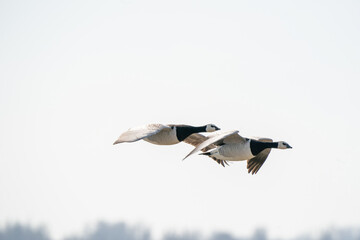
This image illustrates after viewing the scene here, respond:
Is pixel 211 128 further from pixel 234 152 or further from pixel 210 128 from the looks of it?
pixel 234 152

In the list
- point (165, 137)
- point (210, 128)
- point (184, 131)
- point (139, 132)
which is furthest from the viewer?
point (210, 128)

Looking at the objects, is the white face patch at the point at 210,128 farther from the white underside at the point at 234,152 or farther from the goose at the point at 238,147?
the white underside at the point at 234,152

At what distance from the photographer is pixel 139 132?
19453mm

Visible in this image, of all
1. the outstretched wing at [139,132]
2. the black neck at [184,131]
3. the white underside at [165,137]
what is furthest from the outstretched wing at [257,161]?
the outstretched wing at [139,132]

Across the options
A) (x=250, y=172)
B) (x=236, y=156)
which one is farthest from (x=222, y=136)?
Answer: (x=250, y=172)

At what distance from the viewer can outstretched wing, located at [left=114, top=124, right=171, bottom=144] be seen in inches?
744

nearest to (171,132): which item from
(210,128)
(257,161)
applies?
(210,128)

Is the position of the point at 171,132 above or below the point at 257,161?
above

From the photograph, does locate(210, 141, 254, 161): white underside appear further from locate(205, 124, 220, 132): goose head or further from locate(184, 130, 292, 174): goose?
locate(205, 124, 220, 132): goose head

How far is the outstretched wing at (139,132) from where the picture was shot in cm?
1891

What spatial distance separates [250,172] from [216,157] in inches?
68.2

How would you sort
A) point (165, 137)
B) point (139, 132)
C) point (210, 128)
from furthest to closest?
point (210, 128), point (165, 137), point (139, 132)

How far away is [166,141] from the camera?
69.9 ft

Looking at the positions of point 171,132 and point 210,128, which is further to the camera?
point 210,128
